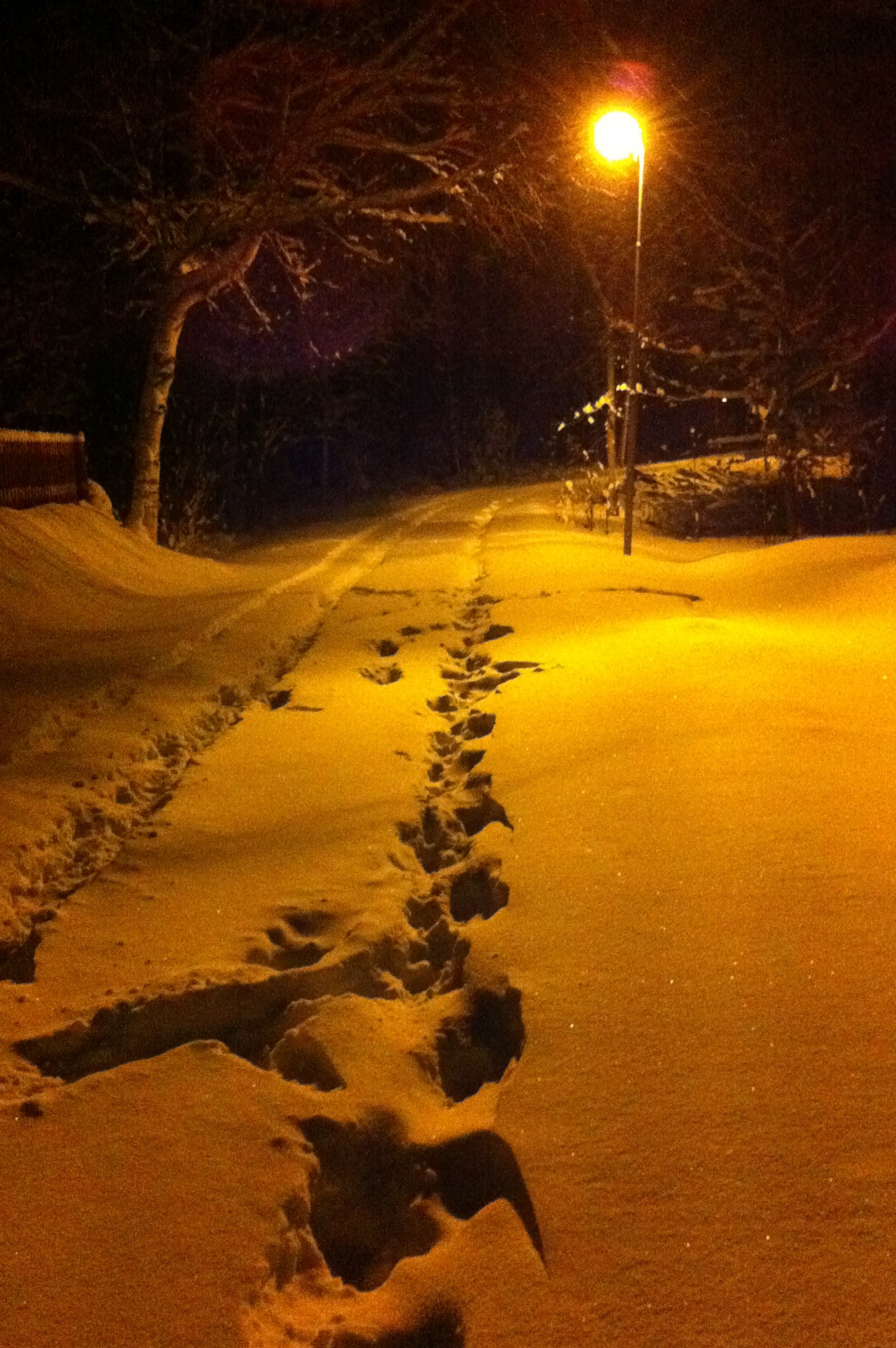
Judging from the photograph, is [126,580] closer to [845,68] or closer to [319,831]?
[319,831]

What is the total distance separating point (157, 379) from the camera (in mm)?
17938

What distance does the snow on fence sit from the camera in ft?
44.7

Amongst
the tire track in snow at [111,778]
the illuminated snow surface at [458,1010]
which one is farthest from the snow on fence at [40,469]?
the illuminated snow surface at [458,1010]

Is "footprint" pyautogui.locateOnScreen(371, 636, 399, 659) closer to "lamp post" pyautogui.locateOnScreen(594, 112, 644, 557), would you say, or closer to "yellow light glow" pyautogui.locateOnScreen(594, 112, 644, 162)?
"lamp post" pyautogui.locateOnScreen(594, 112, 644, 557)

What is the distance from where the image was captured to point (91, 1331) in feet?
8.13

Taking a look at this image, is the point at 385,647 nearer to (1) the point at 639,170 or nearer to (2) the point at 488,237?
(1) the point at 639,170

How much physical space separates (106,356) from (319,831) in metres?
21.2

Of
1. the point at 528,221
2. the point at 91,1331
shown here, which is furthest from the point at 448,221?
the point at 91,1331

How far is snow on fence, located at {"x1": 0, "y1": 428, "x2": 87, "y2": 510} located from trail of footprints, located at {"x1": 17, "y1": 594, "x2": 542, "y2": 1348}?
9671mm

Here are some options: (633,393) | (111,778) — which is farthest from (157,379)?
(111,778)

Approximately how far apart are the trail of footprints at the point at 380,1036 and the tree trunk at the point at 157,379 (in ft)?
44.2

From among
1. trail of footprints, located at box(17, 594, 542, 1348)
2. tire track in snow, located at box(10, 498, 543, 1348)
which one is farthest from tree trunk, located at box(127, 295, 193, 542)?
tire track in snow, located at box(10, 498, 543, 1348)

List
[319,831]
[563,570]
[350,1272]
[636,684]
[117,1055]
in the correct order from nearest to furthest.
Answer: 1. [350,1272]
2. [117,1055]
3. [319,831]
4. [636,684]
5. [563,570]

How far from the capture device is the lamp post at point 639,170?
12461mm
